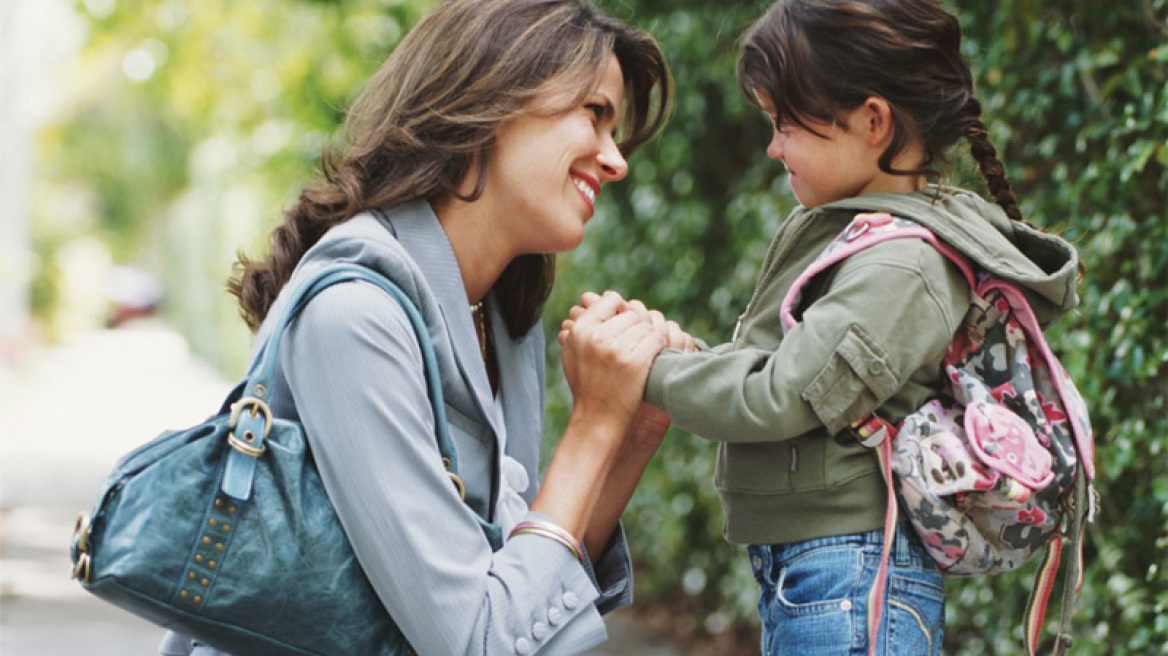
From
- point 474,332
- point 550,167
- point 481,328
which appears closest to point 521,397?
point 481,328

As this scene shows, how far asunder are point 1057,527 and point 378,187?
1297 millimetres

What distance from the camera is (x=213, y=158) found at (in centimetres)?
1870

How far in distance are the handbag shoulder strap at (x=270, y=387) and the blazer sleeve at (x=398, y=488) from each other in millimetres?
24

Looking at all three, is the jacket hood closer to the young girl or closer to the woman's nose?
the young girl

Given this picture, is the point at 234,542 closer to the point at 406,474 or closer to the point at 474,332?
the point at 406,474

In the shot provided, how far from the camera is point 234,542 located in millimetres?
1685

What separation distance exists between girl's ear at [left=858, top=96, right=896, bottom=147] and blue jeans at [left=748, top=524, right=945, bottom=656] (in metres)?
0.66

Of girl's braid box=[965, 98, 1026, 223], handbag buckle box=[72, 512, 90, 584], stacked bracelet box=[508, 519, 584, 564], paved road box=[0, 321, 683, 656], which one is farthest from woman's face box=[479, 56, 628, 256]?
paved road box=[0, 321, 683, 656]

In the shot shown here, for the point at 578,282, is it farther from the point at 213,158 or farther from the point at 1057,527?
the point at 213,158

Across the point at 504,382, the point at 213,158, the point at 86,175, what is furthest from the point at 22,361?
the point at 86,175

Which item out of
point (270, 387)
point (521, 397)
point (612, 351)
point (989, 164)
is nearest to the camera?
point (270, 387)

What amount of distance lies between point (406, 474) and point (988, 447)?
0.90m

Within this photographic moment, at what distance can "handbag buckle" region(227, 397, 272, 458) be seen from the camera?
1.70 meters

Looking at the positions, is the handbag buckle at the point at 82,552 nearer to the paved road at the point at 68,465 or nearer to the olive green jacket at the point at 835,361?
the olive green jacket at the point at 835,361
